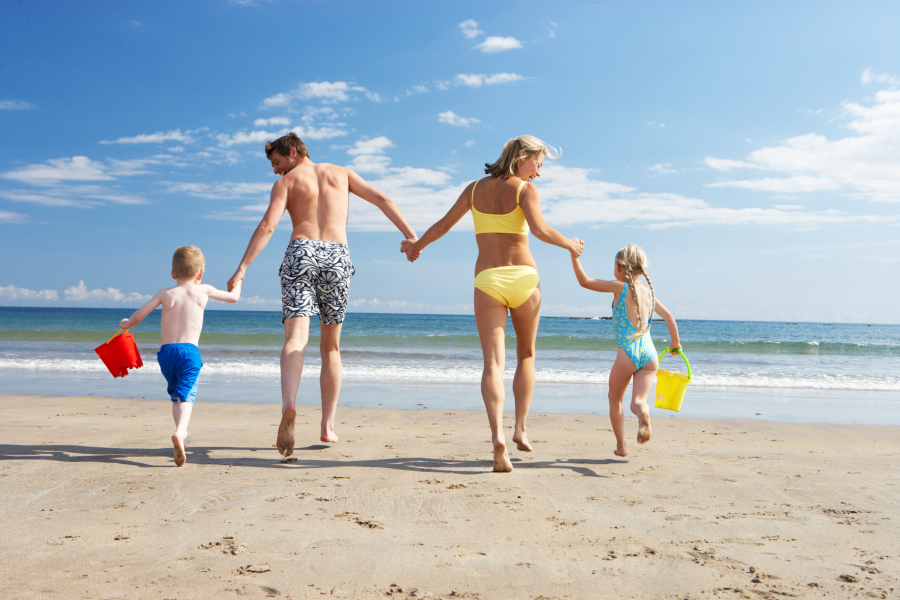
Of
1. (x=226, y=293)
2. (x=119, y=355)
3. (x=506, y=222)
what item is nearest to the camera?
(x=506, y=222)

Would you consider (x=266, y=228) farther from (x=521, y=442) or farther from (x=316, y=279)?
(x=521, y=442)

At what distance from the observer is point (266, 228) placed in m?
3.79

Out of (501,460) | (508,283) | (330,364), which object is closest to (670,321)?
(508,283)

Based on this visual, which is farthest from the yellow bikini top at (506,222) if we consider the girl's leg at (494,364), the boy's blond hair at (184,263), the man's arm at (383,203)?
the boy's blond hair at (184,263)

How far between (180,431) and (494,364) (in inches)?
76.8

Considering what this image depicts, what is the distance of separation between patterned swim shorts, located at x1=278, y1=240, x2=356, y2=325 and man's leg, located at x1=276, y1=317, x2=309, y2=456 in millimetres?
82

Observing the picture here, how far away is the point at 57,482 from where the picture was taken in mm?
3061

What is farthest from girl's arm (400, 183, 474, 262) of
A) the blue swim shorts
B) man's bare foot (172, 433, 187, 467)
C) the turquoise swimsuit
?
man's bare foot (172, 433, 187, 467)

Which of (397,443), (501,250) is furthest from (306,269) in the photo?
(397,443)

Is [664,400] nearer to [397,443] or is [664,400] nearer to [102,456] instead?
[397,443]

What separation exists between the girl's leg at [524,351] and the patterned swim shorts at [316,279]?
3.89ft

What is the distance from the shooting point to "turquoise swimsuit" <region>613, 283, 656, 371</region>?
12.6ft

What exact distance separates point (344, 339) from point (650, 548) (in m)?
20.2

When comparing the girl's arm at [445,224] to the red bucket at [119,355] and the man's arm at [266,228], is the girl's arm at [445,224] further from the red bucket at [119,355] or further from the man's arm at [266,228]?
the red bucket at [119,355]
